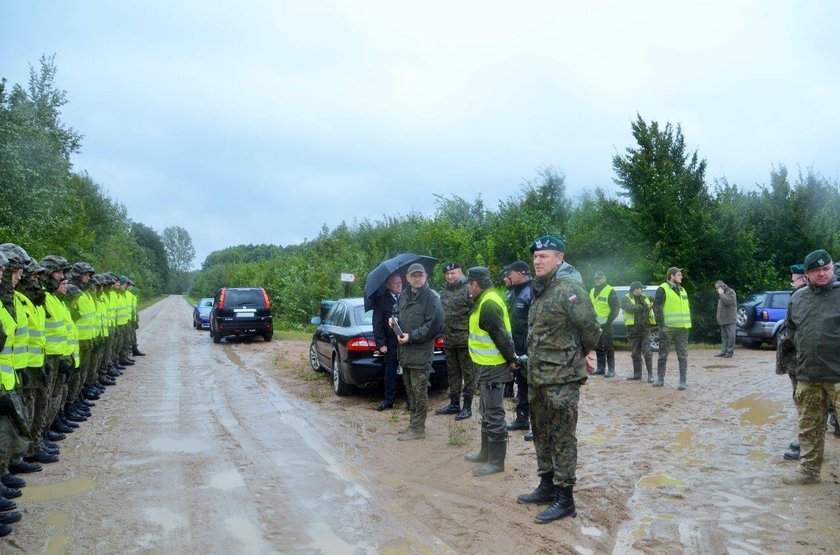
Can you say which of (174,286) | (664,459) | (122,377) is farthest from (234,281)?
(174,286)

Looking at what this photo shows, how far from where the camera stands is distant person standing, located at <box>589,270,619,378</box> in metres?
12.1

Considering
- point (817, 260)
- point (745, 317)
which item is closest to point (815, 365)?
point (817, 260)

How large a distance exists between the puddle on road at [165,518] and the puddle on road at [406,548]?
62.3 inches

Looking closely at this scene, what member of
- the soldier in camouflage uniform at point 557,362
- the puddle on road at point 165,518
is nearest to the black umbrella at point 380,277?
the soldier in camouflage uniform at point 557,362

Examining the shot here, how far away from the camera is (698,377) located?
12.7 meters

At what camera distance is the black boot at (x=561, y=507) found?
5051mm

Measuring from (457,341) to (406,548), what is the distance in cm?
451

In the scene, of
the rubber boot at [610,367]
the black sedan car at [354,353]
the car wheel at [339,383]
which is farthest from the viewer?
the rubber boot at [610,367]

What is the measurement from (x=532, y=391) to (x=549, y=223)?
19.9 m

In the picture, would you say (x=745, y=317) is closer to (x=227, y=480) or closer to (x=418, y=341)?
(x=418, y=341)

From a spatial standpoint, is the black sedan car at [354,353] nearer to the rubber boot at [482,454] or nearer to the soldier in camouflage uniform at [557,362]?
the rubber boot at [482,454]

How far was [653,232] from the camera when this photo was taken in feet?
74.5

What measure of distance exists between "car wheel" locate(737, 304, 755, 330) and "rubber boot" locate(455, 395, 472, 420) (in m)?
12.1

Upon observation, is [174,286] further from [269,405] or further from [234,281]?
[269,405]
